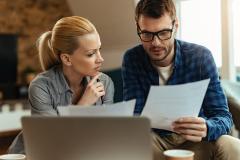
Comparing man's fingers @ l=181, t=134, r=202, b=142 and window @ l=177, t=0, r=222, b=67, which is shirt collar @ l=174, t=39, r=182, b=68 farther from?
window @ l=177, t=0, r=222, b=67

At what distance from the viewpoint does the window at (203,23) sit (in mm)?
3556

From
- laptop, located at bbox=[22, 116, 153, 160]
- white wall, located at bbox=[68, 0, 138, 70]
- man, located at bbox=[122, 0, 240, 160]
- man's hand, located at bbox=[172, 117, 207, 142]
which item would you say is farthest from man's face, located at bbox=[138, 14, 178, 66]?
white wall, located at bbox=[68, 0, 138, 70]

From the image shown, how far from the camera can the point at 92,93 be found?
167cm

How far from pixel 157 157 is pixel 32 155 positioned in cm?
60

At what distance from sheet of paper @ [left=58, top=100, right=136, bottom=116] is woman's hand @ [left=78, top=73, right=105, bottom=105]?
0.55 m

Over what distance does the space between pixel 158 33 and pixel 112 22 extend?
301cm

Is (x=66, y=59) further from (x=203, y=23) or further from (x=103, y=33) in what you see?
(x=103, y=33)

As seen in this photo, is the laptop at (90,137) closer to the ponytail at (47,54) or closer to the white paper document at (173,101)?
the white paper document at (173,101)

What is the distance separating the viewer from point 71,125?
40.0 inches

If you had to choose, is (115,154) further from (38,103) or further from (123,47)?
(123,47)

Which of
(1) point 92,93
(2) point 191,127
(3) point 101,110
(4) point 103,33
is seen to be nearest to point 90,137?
(3) point 101,110

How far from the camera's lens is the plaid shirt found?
5.37ft

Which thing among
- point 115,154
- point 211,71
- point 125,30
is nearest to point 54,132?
point 115,154

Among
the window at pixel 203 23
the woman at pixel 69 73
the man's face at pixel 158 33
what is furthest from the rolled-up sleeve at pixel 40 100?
the window at pixel 203 23
